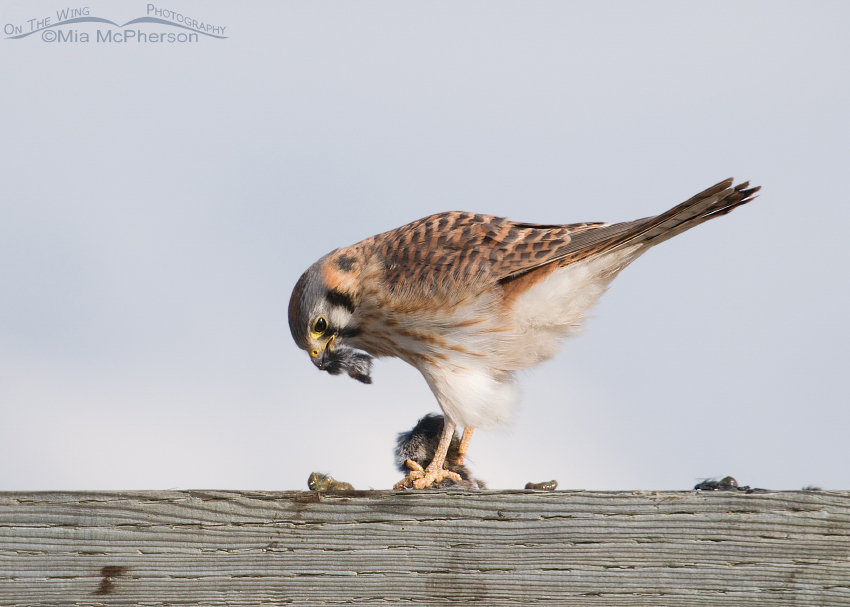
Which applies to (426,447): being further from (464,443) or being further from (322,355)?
(322,355)

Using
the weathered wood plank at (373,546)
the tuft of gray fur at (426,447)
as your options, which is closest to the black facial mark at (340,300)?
the tuft of gray fur at (426,447)

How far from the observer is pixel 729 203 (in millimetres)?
3072

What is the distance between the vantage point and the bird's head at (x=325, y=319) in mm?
3500

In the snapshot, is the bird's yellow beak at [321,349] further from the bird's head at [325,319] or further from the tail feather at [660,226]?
the tail feather at [660,226]

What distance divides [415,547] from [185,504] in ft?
2.12

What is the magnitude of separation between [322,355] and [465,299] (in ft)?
2.59

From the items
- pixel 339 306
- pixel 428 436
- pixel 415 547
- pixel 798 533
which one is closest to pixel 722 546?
pixel 798 533

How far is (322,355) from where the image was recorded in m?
3.66

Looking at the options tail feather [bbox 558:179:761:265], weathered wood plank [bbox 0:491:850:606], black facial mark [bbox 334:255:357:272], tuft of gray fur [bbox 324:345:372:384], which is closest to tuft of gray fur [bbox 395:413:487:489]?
tuft of gray fur [bbox 324:345:372:384]

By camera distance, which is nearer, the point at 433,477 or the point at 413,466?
the point at 433,477

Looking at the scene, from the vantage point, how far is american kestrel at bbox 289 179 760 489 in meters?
3.35

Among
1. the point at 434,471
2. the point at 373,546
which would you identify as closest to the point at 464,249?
the point at 434,471

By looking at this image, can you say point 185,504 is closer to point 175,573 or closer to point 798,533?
point 175,573

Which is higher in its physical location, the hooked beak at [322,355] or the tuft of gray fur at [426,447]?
the hooked beak at [322,355]
